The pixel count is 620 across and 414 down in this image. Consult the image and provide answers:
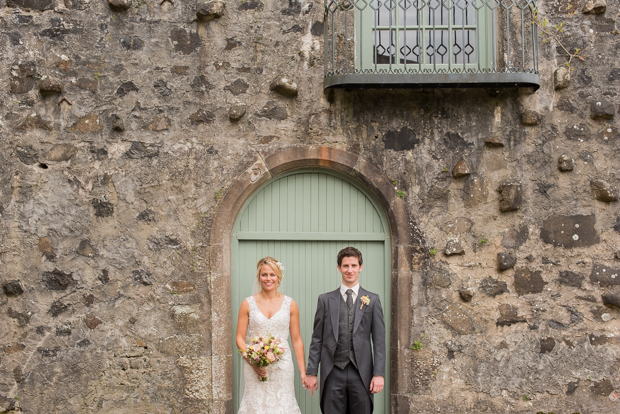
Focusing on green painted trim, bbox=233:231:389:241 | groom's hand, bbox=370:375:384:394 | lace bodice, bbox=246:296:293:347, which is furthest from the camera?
green painted trim, bbox=233:231:389:241

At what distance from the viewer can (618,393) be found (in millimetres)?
4922

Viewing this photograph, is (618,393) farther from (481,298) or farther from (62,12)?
(62,12)

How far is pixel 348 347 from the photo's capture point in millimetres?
4078

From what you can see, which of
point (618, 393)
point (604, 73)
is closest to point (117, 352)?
point (618, 393)

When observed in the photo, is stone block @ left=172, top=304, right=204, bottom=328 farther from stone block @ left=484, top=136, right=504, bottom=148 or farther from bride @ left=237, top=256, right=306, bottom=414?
stone block @ left=484, top=136, right=504, bottom=148

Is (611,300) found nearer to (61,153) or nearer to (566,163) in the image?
(566,163)

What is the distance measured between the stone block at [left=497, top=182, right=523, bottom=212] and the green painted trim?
109cm

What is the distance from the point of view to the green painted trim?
5238mm

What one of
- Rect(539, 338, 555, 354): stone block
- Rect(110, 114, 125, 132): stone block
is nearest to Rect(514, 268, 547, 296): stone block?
Rect(539, 338, 555, 354): stone block

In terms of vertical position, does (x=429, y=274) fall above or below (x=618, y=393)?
above

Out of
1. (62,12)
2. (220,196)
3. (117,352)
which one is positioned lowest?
(117,352)

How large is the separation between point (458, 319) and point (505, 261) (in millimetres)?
666

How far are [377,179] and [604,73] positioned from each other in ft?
7.50

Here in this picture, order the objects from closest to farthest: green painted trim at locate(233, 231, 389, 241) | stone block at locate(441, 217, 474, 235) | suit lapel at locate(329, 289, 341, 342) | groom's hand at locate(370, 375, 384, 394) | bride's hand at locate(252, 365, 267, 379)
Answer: groom's hand at locate(370, 375, 384, 394) → suit lapel at locate(329, 289, 341, 342) → bride's hand at locate(252, 365, 267, 379) → stone block at locate(441, 217, 474, 235) → green painted trim at locate(233, 231, 389, 241)
